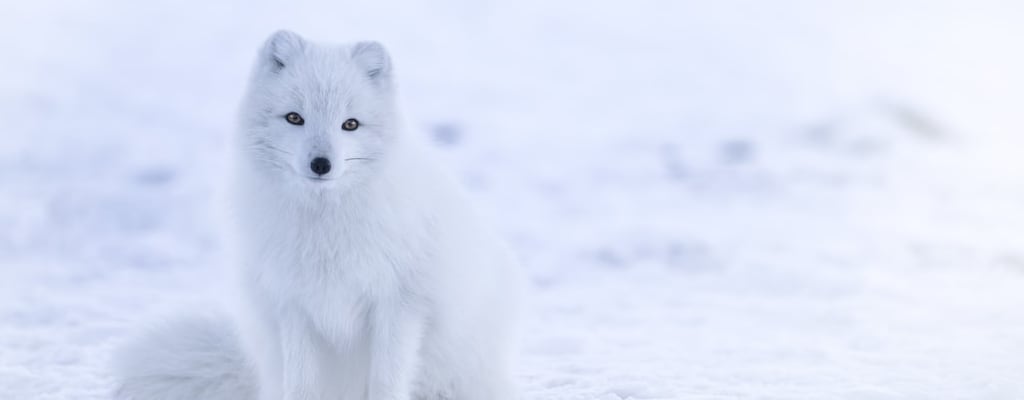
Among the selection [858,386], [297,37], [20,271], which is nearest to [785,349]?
[858,386]

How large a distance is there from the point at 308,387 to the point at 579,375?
132cm

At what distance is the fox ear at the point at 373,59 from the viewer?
2855 millimetres

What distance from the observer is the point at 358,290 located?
2850mm

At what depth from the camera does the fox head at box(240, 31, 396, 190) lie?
2684mm

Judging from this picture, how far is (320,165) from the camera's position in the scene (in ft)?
8.64

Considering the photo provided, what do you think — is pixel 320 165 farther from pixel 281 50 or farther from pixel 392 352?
pixel 392 352

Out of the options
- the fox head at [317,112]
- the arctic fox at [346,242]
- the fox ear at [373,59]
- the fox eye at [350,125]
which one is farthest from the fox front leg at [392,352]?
the fox ear at [373,59]

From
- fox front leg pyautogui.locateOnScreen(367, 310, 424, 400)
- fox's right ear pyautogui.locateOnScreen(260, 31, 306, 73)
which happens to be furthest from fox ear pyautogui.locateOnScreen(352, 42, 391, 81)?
fox front leg pyautogui.locateOnScreen(367, 310, 424, 400)

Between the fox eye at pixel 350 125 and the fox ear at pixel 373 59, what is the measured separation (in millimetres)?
164

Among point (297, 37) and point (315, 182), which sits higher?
point (297, 37)

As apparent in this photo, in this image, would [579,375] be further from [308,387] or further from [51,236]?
[51,236]

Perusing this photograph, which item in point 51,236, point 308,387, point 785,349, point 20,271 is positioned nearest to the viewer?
point 308,387

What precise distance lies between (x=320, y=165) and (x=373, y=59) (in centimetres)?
39

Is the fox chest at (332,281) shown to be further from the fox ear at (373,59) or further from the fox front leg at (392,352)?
the fox ear at (373,59)
